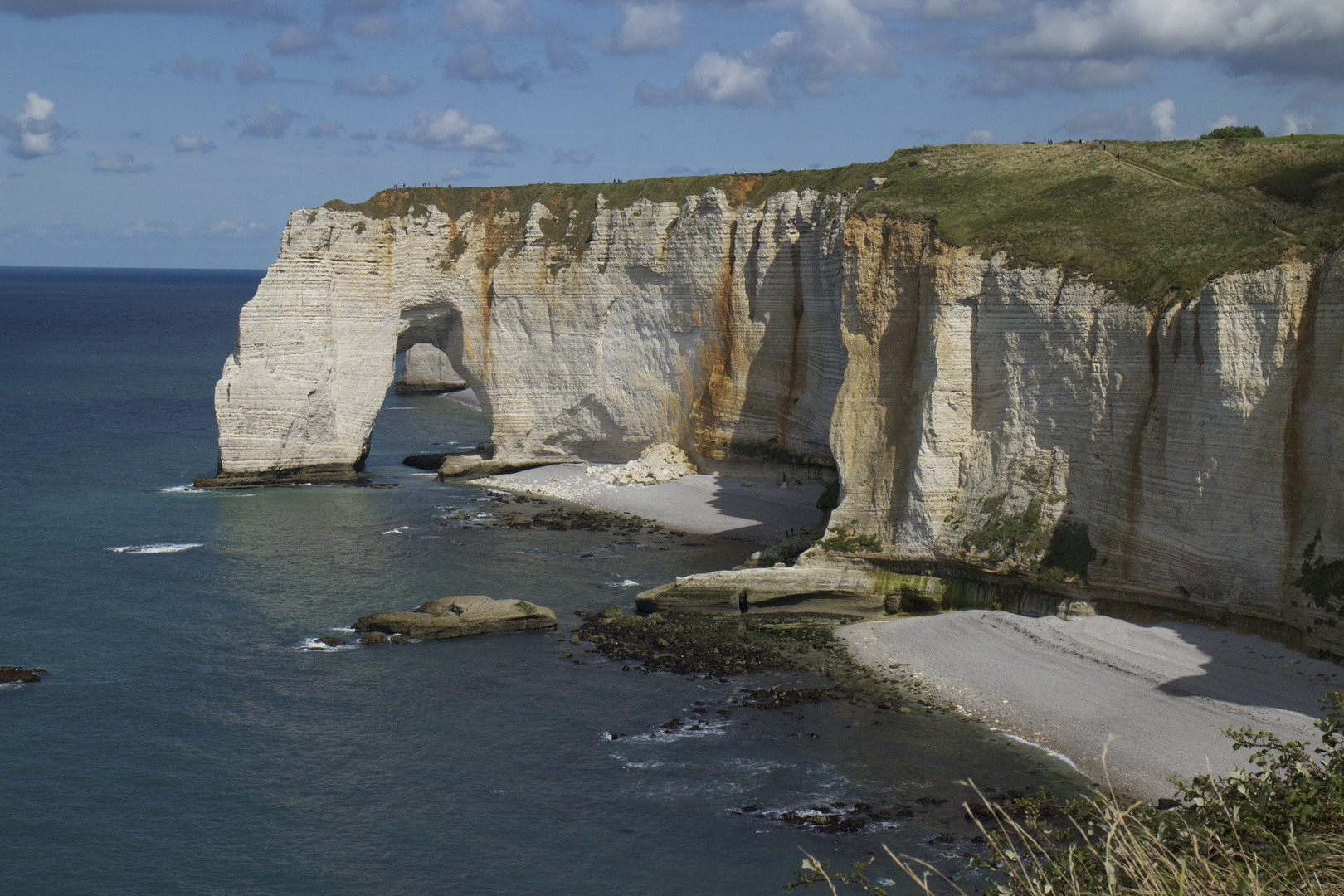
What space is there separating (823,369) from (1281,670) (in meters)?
23.2

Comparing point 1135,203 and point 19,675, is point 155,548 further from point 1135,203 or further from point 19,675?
point 1135,203

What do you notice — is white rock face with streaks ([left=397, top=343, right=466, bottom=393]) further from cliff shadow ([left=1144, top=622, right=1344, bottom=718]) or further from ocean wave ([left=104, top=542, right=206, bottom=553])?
cliff shadow ([left=1144, top=622, right=1344, bottom=718])

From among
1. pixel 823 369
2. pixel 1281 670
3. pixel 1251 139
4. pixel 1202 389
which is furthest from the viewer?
pixel 823 369

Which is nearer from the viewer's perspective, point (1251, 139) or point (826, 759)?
point (826, 759)

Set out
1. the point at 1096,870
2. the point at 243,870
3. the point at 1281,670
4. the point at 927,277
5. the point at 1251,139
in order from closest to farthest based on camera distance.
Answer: the point at 1096,870 < the point at 243,870 < the point at 1281,670 < the point at 927,277 < the point at 1251,139

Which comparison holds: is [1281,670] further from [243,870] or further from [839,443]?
[243,870]

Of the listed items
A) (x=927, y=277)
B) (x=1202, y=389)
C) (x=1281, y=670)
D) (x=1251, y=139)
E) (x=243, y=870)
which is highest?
(x=1251, y=139)

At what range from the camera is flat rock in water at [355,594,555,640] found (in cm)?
3419

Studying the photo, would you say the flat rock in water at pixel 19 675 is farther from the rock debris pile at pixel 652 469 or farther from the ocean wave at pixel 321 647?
the rock debris pile at pixel 652 469

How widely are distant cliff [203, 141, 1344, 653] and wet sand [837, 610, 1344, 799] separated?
133 centimetres

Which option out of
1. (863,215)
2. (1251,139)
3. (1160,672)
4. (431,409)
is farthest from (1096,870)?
(431,409)

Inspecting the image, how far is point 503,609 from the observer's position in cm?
3503

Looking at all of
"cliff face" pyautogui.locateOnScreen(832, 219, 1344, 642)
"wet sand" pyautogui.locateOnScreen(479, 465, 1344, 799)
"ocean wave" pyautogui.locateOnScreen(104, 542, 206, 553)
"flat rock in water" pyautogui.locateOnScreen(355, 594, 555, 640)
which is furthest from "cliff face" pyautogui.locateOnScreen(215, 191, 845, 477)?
"flat rock in water" pyautogui.locateOnScreen(355, 594, 555, 640)

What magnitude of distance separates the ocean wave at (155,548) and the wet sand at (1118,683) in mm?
25516
